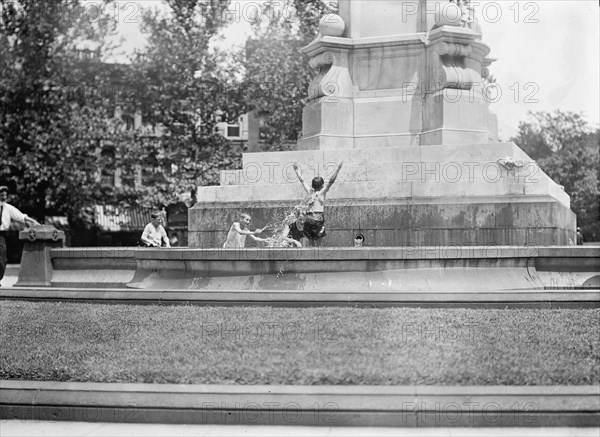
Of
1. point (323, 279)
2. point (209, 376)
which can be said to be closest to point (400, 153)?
point (323, 279)

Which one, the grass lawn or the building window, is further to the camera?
the building window

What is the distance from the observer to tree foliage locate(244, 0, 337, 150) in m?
40.1

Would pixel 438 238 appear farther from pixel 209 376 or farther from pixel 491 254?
pixel 209 376

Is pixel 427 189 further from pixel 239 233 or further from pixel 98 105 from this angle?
pixel 98 105

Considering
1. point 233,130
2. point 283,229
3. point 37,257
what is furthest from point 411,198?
point 233,130

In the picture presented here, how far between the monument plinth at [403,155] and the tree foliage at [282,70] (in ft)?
74.8

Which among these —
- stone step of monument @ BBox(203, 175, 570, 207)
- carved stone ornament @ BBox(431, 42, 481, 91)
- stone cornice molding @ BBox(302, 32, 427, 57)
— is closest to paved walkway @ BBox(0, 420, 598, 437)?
stone step of monument @ BBox(203, 175, 570, 207)

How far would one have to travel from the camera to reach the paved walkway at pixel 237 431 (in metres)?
6.60

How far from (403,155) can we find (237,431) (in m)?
9.06

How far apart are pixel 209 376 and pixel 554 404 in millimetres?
3015

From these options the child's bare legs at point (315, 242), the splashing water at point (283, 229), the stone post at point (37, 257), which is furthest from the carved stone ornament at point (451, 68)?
the stone post at point (37, 257)

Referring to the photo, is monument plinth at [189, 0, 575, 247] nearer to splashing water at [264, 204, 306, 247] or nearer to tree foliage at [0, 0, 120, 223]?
splashing water at [264, 204, 306, 247]

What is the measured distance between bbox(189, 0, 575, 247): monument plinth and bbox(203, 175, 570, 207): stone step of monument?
0.06 feet

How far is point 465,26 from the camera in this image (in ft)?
54.9
